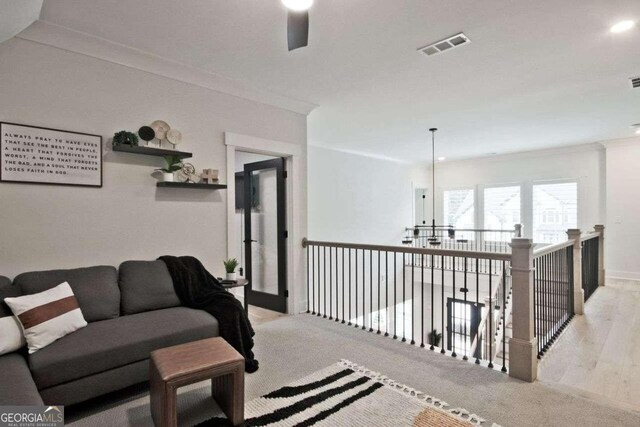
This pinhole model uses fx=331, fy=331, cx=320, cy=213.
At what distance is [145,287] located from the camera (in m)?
2.79

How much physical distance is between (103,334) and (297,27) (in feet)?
7.49

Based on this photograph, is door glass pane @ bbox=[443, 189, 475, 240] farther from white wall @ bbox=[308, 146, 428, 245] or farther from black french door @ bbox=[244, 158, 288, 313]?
black french door @ bbox=[244, 158, 288, 313]

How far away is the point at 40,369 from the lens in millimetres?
1883

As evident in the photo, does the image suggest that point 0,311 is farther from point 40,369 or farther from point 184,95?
point 184,95

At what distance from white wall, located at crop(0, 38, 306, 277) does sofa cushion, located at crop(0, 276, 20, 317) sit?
0.63 ft

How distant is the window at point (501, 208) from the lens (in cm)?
788

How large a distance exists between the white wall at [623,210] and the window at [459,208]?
277 cm

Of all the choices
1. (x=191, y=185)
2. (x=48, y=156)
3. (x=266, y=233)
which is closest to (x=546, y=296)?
(x=266, y=233)

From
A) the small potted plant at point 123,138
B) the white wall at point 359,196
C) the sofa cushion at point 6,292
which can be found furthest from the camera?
the white wall at point 359,196

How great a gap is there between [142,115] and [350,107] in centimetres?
254

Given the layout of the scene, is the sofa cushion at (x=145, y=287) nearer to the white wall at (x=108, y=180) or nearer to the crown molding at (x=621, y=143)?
the white wall at (x=108, y=180)

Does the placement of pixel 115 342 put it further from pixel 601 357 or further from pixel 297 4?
pixel 601 357

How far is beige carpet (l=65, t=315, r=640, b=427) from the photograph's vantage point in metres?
2.05

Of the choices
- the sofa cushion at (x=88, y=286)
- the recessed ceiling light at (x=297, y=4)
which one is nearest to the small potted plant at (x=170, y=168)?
the sofa cushion at (x=88, y=286)
